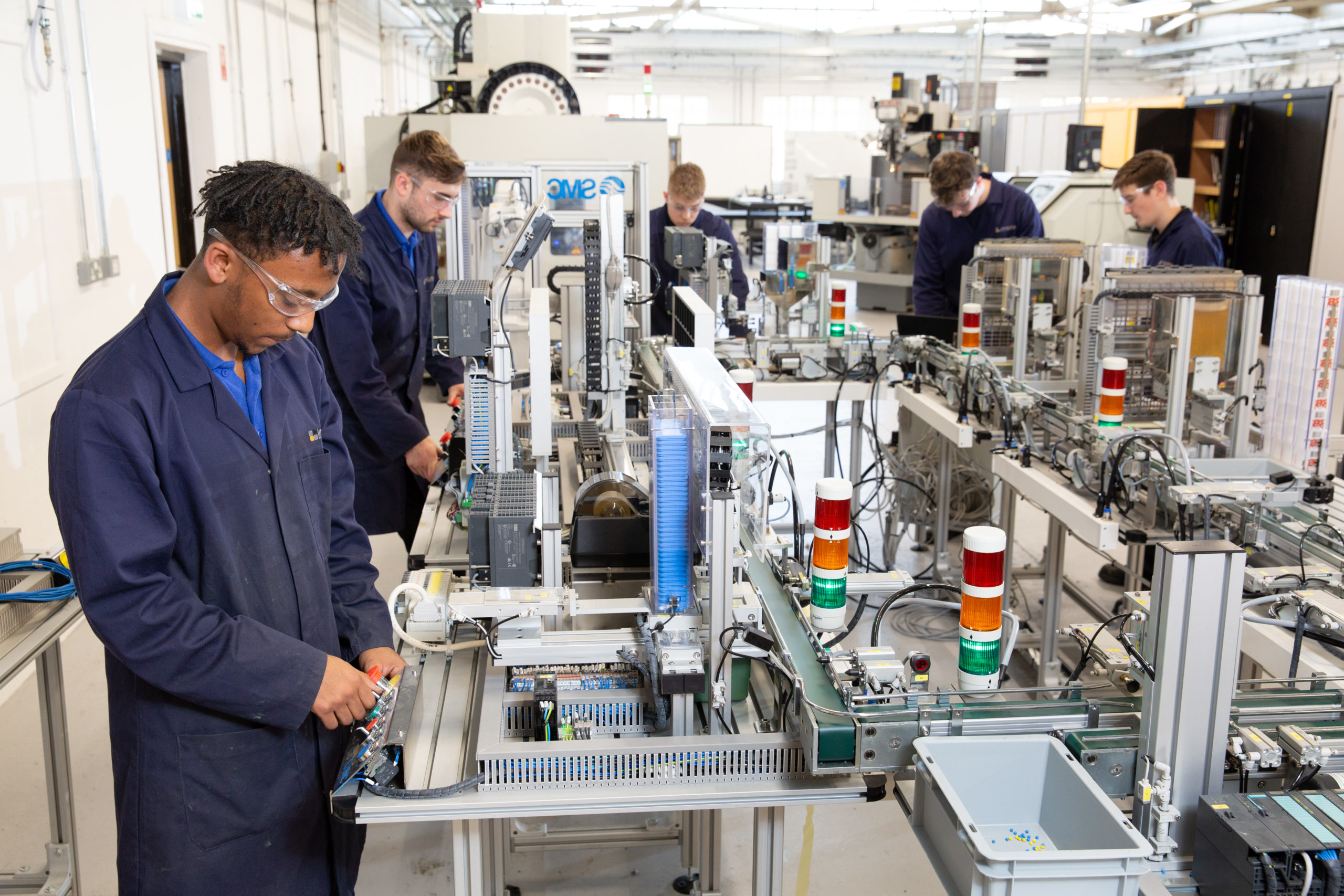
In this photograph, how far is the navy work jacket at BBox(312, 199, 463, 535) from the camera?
2707mm

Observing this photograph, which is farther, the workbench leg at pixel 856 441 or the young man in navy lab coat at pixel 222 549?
the workbench leg at pixel 856 441

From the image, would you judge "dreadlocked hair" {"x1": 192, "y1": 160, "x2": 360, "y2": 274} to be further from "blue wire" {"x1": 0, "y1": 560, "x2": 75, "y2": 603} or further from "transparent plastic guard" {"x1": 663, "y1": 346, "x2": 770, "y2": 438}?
"blue wire" {"x1": 0, "y1": 560, "x2": 75, "y2": 603}

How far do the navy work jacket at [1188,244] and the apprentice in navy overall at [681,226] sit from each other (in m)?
1.62

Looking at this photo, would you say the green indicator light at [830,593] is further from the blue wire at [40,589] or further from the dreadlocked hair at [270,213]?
the blue wire at [40,589]

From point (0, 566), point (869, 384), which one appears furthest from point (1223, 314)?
point (0, 566)

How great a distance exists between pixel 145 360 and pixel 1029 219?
4.03 metres

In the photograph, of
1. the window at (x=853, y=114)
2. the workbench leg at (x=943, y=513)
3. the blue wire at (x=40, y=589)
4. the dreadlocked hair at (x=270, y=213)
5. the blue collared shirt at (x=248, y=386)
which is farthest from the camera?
the window at (x=853, y=114)

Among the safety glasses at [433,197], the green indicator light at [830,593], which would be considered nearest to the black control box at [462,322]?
the safety glasses at [433,197]

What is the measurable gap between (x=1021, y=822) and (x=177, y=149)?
582 cm

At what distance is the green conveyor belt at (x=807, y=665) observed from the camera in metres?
1.46

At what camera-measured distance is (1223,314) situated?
8.95 feet

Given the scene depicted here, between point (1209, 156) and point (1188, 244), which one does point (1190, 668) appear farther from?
point (1209, 156)

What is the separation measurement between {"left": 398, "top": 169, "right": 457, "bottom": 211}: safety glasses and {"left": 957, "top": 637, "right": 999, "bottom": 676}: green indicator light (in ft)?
6.13

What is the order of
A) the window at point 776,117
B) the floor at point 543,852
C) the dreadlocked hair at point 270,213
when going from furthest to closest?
the window at point 776,117 → the floor at point 543,852 → the dreadlocked hair at point 270,213
